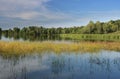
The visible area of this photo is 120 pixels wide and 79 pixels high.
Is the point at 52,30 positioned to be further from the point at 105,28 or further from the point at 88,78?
the point at 88,78

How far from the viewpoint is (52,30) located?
165125mm

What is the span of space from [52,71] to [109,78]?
11.9 ft

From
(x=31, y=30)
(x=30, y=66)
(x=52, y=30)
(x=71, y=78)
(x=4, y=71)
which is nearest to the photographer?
(x=71, y=78)

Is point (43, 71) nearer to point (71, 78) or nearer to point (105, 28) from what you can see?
point (71, 78)

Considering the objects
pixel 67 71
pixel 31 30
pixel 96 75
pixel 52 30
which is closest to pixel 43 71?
pixel 67 71

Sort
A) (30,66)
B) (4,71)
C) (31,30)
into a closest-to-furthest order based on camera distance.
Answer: (4,71)
(30,66)
(31,30)

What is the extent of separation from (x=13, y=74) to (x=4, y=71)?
0.95m

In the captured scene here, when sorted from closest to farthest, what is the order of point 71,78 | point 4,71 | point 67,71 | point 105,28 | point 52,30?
point 71,78 → point 4,71 → point 67,71 → point 105,28 → point 52,30

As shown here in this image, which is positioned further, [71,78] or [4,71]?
[4,71]

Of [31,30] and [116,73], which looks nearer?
[116,73]

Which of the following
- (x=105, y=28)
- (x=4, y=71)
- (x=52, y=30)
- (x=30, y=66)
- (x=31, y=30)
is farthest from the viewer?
(x=31, y=30)

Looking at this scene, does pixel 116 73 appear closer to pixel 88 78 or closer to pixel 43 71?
pixel 88 78

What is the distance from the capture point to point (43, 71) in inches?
495

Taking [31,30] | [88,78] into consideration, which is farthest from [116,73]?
[31,30]
